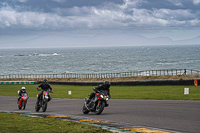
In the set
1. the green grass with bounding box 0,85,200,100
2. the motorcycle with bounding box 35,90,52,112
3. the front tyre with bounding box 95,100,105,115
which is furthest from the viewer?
the green grass with bounding box 0,85,200,100

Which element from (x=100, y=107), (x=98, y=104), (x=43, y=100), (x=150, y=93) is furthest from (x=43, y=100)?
(x=150, y=93)

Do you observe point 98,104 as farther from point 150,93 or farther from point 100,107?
point 150,93

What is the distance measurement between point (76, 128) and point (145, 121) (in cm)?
277

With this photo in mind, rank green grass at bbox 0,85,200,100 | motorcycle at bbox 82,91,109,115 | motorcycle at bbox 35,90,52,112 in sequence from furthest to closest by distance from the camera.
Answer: green grass at bbox 0,85,200,100 → motorcycle at bbox 35,90,52,112 → motorcycle at bbox 82,91,109,115

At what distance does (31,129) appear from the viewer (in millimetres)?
10195

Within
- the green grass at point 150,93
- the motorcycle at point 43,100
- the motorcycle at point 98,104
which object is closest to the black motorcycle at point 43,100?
the motorcycle at point 43,100

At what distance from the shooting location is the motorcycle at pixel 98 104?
14.4m

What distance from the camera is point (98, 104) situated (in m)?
14.9

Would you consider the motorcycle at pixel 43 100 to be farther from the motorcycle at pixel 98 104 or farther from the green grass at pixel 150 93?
the green grass at pixel 150 93

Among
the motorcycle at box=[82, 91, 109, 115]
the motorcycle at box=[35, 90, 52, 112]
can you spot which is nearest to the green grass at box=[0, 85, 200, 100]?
the motorcycle at box=[82, 91, 109, 115]

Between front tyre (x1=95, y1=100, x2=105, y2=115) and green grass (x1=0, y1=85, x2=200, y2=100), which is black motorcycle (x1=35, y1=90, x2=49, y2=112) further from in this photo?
green grass (x1=0, y1=85, x2=200, y2=100)

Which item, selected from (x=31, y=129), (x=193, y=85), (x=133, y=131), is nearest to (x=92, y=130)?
(x=133, y=131)

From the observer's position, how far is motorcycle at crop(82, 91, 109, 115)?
14.4 meters

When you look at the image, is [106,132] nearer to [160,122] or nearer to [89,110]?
[160,122]
